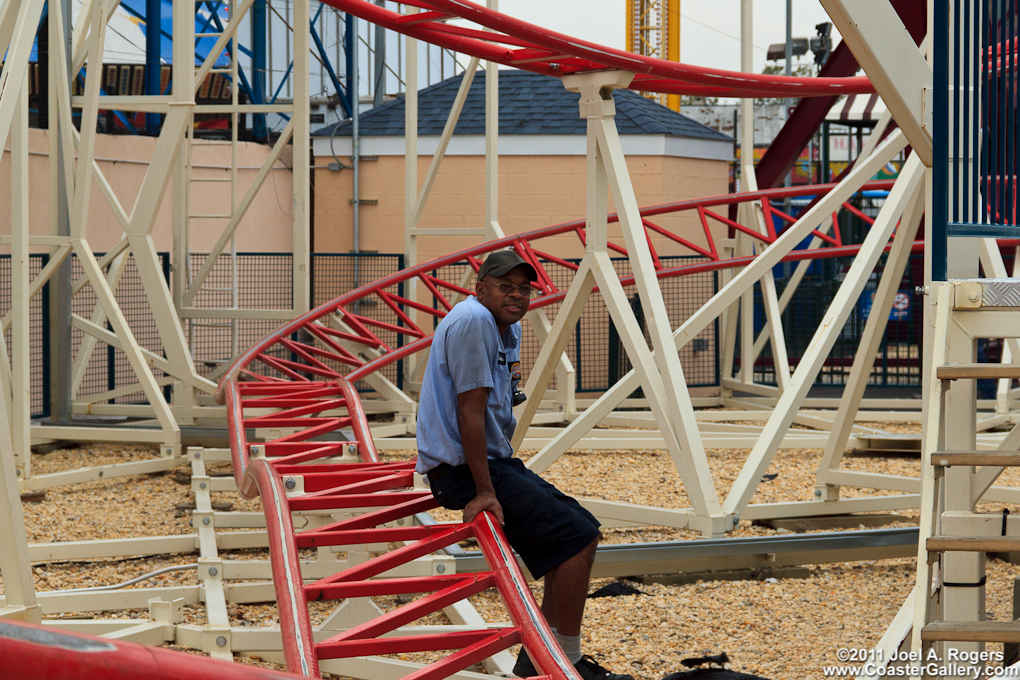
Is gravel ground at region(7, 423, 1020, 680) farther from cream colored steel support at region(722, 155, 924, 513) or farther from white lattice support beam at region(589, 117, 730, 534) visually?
cream colored steel support at region(722, 155, 924, 513)

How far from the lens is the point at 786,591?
5691 mm

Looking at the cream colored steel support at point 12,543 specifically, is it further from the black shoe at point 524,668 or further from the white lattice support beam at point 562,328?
the white lattice support beam at point 562,328

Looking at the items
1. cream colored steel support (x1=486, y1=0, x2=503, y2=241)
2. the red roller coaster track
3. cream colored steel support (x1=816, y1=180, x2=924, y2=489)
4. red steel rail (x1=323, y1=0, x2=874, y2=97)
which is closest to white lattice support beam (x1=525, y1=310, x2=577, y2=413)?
cream colored steel support (x1=486, y1=0, x2=503, y2=241)

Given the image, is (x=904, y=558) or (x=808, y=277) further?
(x=808, y=277)

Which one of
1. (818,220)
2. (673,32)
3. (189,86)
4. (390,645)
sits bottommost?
(390,645)

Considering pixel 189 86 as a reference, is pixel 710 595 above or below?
below

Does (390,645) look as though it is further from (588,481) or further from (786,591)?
(588,481)

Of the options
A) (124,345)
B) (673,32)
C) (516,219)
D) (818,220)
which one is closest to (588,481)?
(818,220)

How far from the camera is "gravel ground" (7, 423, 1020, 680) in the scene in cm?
478

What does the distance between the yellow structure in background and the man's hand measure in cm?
2730

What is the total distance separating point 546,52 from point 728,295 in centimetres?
205

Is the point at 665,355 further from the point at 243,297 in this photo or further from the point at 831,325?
the point at 243,297

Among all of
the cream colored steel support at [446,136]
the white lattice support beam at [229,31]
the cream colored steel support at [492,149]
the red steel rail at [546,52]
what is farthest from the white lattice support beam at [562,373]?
the white lattice support beam at [229,31]

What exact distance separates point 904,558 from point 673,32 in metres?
27.1
